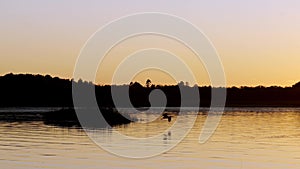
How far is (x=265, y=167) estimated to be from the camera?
3588 centimetres

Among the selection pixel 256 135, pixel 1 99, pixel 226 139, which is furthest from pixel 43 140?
pixel 1 99

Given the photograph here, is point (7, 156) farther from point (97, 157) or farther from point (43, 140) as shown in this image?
point (43, 140)

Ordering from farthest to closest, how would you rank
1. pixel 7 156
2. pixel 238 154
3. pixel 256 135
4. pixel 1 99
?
pixel 1 99
pixel 256 135
pixel 238 154
pixel 7 156

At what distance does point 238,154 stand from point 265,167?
715cm

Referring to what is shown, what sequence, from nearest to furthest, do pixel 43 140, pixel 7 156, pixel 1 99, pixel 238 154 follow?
pixel 7 156 → pixel 238 154 → pixel 43 140 → pixel 1 99

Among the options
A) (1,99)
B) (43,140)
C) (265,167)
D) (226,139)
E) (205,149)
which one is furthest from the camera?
(1,99)

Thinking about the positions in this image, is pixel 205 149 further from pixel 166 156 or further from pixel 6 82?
pixel 6 82

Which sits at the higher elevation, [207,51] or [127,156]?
[207,51]

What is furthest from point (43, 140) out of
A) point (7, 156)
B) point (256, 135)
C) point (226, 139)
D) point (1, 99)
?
point (1, 99)

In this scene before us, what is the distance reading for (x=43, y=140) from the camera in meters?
53.1

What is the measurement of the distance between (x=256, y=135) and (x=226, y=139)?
7.65 meters

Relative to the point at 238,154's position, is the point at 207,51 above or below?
above

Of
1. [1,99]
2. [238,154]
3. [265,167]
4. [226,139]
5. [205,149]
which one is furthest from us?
[1,99]

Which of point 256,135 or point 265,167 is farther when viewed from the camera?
point 256,135
